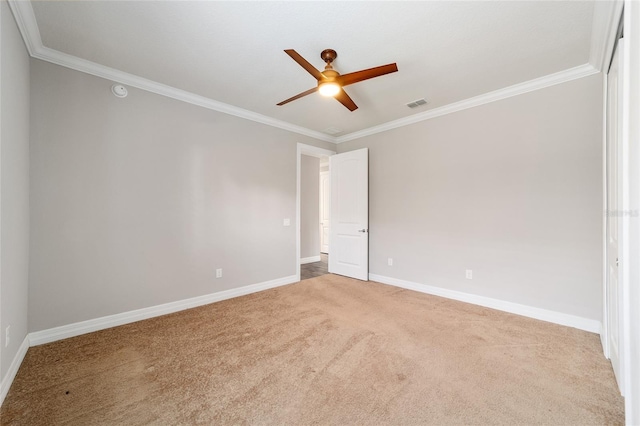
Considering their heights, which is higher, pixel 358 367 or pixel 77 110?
pixel 77 110

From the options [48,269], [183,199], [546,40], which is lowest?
[48,269]

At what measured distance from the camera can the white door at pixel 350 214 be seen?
178 inches

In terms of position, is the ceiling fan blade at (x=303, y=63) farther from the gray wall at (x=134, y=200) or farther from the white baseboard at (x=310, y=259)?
the white baseboard at (x=310, y=259)

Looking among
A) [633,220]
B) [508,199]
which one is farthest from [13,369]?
[508,199]

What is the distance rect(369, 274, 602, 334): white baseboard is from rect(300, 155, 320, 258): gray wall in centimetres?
270

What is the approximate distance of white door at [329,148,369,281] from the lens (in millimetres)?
4520

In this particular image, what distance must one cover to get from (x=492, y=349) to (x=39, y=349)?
3957 millimetres

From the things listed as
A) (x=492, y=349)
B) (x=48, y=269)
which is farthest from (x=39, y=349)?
(x=492, y=349)

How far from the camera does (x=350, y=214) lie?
4.74 metres

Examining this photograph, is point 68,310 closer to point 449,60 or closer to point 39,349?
point 39,349

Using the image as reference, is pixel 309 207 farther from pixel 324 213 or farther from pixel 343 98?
pixel 343 98

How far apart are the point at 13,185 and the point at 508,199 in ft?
15.3

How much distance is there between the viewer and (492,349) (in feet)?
7.52

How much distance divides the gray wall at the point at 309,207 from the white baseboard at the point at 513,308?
270cm
